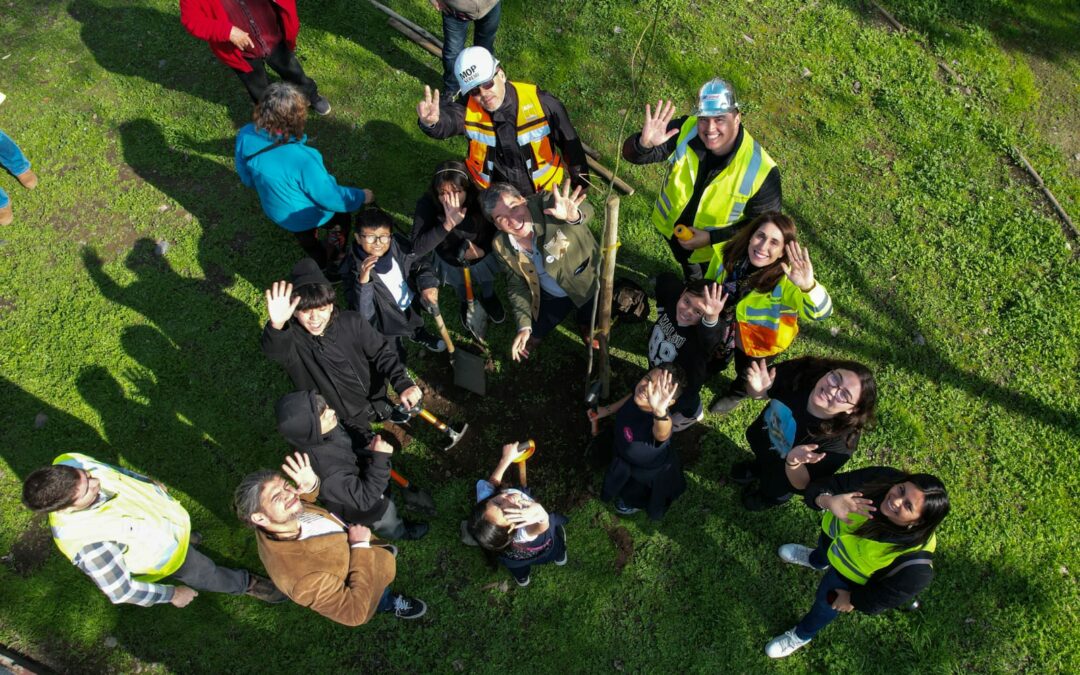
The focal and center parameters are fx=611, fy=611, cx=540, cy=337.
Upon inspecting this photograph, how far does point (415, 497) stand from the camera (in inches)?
202

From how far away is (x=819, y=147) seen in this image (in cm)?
699

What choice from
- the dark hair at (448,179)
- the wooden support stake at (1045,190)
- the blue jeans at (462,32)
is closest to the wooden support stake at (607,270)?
the dark hair at (448,179)

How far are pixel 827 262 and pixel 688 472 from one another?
2.78 meters

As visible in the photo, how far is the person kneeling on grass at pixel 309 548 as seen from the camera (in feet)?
11.5

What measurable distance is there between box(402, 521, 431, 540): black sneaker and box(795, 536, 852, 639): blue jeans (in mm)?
3018

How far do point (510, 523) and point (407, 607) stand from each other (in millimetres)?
1611

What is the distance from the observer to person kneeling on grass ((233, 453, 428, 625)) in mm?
3506

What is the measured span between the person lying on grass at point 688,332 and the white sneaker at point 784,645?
71.0 inches

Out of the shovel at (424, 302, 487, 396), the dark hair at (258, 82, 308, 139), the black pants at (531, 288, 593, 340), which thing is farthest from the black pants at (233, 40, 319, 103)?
the black pants at (531, 288, 593, 340)

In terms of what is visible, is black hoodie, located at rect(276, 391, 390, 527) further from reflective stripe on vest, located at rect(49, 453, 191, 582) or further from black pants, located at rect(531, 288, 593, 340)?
black pants, located at rect(531, 288, 593, 340)

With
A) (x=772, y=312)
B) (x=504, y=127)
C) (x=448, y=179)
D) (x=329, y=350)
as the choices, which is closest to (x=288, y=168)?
(x=448, y=179)

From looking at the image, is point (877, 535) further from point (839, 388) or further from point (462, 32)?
point (462, 32)

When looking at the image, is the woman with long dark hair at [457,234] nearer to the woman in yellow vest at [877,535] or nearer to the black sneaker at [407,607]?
the black sneaker at [407,607]

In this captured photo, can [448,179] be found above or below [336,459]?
above
